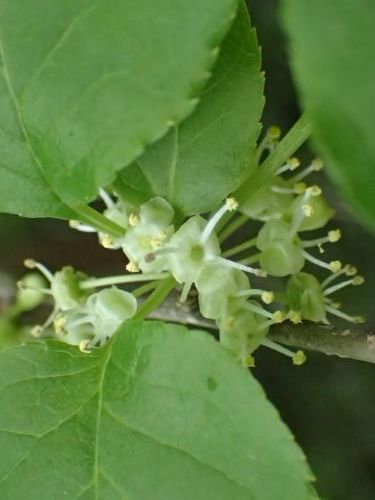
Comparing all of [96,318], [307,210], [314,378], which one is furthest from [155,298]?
[314,378]

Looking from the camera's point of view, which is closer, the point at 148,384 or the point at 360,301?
the point at 148,384

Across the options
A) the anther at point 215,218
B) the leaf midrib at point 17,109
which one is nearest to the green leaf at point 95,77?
the leaf midrib at point 17,109

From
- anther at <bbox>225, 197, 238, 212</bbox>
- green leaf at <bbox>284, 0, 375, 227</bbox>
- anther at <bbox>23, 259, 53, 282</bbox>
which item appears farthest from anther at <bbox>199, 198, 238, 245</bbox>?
green leaf at <bbox>284, 0, 375, 227</bbox>

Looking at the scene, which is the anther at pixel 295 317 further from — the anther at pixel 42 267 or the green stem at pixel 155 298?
the anther at pixel 42 267

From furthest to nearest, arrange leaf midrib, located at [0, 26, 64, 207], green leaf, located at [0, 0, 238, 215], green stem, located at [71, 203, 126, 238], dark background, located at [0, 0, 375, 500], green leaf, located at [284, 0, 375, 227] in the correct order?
dark background, located at [0, 0, 375, 500]
green stem, located at [71, 203, 126, 238]
leaf midrib, located at [0, 26, 64, 207]
green leaf, located at [0, 0, 238, 215]
green leaf, located at [284, 0, 375, 227]

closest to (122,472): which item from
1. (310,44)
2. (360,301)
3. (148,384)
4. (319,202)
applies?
(148,384)

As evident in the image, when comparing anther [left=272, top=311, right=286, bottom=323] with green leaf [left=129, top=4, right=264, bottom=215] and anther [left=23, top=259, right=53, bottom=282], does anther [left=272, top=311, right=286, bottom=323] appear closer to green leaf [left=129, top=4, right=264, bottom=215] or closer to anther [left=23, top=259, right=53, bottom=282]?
green leaf [left=129, top=4, right=264, bottom=215]

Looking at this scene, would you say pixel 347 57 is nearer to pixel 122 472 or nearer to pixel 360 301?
pixel 122 472

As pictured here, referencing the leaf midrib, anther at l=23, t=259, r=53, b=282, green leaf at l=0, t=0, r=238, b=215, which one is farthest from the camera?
anther at l=23, t=259, r=53, b=282
